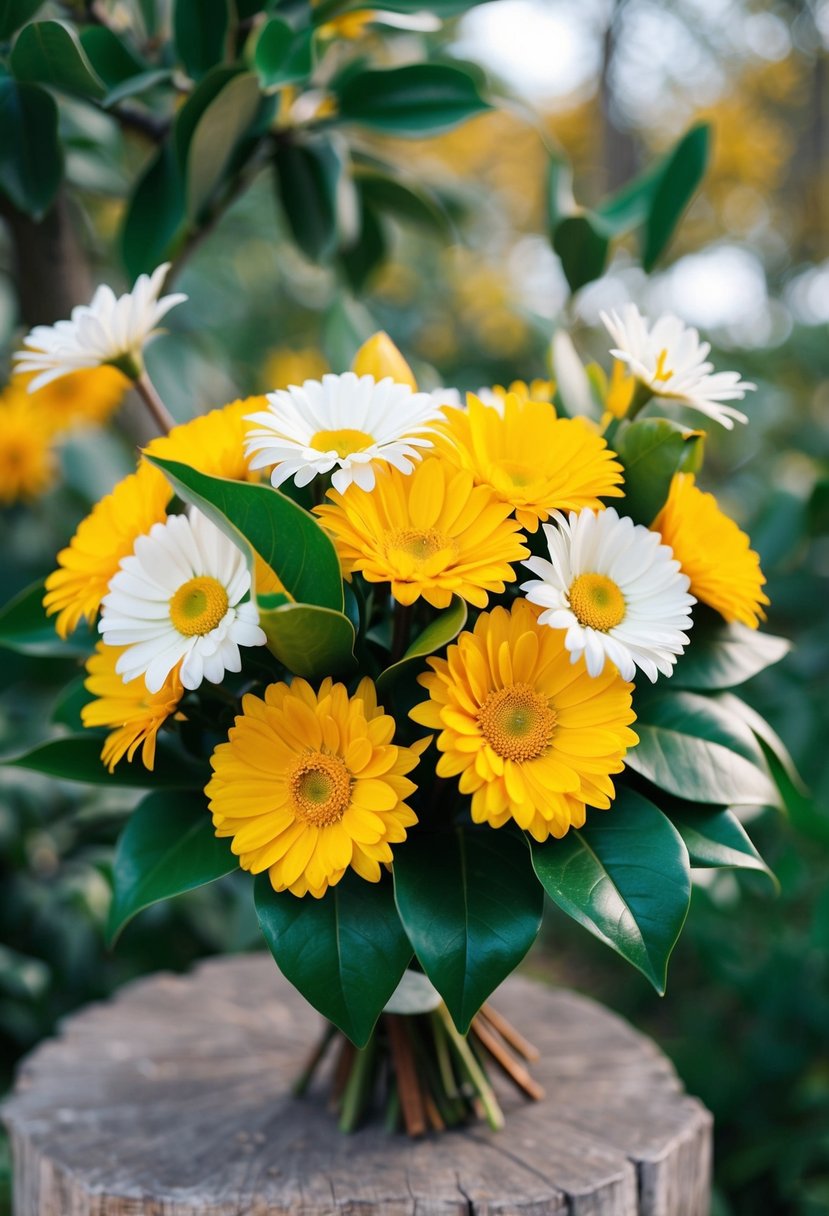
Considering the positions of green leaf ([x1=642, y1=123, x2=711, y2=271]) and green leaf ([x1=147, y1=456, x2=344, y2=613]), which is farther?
green leaf ([x1=642, y1=123, x2=711, y2=271])

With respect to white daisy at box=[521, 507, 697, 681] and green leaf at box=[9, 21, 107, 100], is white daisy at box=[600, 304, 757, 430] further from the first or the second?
green leaf at box=[9, 21, 107, 100]

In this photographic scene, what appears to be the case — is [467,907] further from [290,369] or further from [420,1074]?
[290,369]

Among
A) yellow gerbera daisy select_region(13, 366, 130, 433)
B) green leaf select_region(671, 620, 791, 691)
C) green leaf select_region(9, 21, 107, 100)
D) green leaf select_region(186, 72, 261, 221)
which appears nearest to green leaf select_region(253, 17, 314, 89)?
green leaf select_region(186, 72, 261, 221)

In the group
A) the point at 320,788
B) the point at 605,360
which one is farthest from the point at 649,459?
the point at 605,360

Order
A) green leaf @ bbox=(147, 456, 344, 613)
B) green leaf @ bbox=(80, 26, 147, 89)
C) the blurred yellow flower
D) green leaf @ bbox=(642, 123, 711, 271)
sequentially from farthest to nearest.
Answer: the blurred yellow flower, green leaf @ bbox=(642, 123, 711, 271), green leaf @ bbox=(80, 26, 147, 89), green leaf @ bbox=(147, 456, 344, 613)

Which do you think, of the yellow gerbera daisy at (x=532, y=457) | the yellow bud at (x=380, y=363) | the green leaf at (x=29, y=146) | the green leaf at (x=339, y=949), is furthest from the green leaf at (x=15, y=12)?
the green leaf at (x=339, y=949)

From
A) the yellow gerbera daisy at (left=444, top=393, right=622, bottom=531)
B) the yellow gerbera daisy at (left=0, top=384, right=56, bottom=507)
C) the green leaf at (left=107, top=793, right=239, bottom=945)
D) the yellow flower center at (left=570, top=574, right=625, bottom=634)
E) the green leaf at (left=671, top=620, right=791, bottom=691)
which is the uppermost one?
the yellow gerbera daisy at (left=444, top=393, right=622, bottom=531)

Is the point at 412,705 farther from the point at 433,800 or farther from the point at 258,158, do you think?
the point at 258,158
